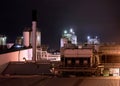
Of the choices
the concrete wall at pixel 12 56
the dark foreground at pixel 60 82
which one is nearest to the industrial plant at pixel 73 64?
the concrete wall at pixel 12 56

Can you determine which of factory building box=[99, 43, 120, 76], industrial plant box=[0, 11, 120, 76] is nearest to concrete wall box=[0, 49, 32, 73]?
industrial plant box=[0, 11, 120, 76]

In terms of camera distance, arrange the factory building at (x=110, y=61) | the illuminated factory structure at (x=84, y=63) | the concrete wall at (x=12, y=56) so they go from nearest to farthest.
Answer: the illuminated factory structure at (x=84, y=63) < the concrete wall at (x=12, y=56) < the factory building at (x=110, y=61)

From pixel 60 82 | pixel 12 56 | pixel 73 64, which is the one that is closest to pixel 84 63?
pixel 73 64

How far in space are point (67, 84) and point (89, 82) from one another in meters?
1.24

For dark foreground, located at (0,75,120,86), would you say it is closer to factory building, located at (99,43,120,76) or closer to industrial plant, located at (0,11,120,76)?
industrial plant, located at (0,11,120,76)

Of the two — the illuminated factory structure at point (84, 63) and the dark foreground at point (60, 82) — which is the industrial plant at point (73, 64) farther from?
the dark foreground at point (60, 82)

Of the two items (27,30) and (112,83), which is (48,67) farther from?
(27,30)

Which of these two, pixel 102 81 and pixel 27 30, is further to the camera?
pixel 27 30

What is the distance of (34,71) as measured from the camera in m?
21.4

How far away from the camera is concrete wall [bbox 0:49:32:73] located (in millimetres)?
21891

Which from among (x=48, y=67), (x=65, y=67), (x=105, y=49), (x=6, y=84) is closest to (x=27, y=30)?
(x=105, y=49)

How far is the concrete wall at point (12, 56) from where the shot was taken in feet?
71.8

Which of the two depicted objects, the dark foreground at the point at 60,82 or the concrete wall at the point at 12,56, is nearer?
the dark foreground at the point at 60,82

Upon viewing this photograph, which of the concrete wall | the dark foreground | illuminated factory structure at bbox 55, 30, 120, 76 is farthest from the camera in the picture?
the concrete wall
